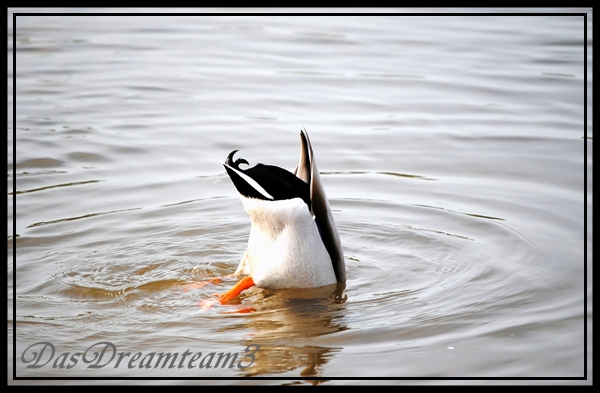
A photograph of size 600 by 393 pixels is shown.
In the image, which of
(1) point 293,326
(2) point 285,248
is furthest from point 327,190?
(1) point 293,326

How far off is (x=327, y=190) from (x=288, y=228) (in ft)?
8.04

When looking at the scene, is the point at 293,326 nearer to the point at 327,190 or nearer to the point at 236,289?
the point at 236,289

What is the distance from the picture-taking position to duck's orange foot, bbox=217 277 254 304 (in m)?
→ 5.10

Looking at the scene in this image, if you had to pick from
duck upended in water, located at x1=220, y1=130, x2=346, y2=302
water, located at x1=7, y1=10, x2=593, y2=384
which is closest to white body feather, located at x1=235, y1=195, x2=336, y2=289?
duck upended in water, located at x1=220, y1=130, x2=346, y2=302

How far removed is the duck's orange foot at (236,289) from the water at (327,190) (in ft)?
0.34

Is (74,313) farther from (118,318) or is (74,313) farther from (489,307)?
(489,307)

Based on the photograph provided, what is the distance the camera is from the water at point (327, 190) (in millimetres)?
4559

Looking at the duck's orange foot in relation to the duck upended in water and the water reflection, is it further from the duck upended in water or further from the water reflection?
the water reflection

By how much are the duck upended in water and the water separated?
0.48 ft

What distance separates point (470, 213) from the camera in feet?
22.1

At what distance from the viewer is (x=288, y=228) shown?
A: 496 centimetres
